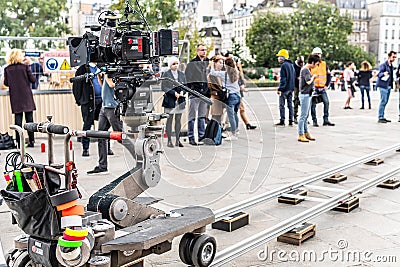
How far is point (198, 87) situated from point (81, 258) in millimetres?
5888

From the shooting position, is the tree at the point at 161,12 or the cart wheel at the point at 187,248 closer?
the cart wheel at the point at 187,248

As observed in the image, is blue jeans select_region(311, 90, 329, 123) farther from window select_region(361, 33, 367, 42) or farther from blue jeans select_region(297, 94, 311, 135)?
window select_region(361, 33, 367, 42)

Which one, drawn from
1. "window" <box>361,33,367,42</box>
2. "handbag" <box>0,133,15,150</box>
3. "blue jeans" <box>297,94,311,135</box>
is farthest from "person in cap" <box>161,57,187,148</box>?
"window" <box>361,33,367,42</box>

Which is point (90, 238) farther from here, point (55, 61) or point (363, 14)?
point (363, 14)

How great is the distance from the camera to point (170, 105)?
402 inches

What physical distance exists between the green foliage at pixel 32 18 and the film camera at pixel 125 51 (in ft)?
138

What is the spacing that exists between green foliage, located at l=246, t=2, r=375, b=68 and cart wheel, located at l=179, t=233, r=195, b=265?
208 ft

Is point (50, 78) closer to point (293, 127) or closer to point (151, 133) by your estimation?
point (293, 127)

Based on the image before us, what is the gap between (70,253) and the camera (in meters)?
3.28

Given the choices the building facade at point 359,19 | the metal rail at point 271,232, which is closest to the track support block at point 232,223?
the metal rail at point 271,232

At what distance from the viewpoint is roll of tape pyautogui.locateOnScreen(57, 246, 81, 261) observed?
129 inches

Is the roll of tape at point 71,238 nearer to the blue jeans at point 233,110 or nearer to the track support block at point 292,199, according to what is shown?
the track support block at point 292,199

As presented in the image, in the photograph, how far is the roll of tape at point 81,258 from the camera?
3.31m

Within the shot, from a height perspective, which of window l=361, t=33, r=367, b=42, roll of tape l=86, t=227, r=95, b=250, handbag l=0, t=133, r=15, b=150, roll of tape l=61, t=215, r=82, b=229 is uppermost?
window l=361, t=33, r=367, b=42
